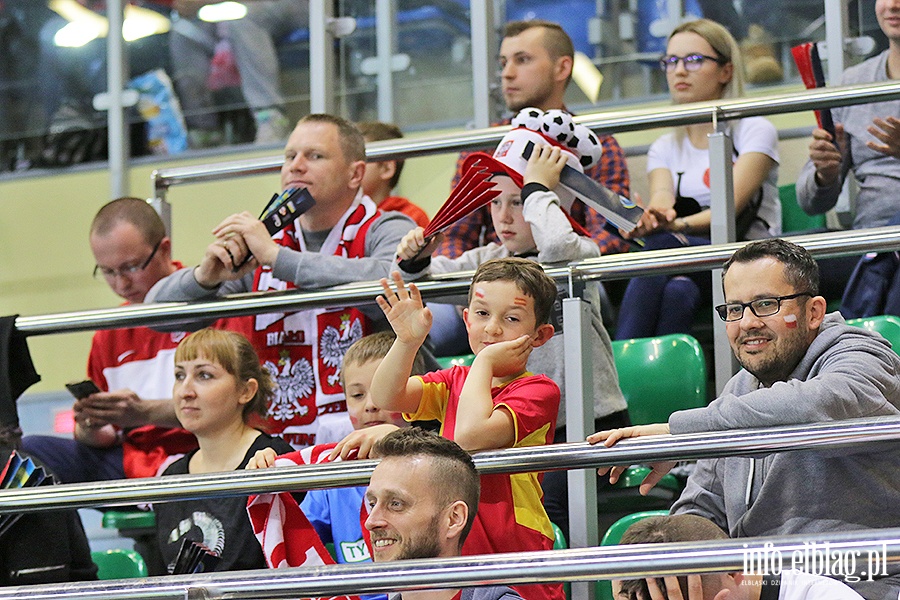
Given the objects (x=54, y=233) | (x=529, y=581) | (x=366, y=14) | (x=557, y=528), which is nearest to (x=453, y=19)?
(x=366, y=14)

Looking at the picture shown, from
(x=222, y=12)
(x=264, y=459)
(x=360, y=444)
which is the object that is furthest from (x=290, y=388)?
(x=222, y=12)

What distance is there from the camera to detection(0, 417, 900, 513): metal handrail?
6.44ft

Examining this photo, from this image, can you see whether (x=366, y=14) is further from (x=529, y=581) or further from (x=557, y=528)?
(x=529, y=581)

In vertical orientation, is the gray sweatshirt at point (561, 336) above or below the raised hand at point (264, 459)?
above

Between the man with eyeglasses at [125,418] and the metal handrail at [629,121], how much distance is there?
189 millimetres

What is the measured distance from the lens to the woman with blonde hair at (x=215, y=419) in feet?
9.91

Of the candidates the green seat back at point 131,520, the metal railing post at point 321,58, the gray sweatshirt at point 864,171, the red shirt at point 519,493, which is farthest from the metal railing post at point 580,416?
the metal railing post at point 321,58

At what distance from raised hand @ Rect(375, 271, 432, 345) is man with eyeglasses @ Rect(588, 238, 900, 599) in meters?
0.48

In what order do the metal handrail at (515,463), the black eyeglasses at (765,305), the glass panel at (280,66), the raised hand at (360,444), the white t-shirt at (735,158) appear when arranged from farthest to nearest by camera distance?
1. the glass panel at (280,66)
2. the white t-shirt at (735,158)
3. the raised hand at (360,444)
4. the black eyeglasses at (765,305)
5. the metal handrail at (515,463)

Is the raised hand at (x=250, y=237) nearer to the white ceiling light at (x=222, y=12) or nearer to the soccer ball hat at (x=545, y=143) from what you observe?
the soccer ball hat at (x=545, y=143)

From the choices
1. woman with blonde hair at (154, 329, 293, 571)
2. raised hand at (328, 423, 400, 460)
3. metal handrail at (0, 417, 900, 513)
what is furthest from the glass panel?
metal handrail at (0, 417, 900, 513)

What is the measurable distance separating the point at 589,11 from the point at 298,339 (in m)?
1.99

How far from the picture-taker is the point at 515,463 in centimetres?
216

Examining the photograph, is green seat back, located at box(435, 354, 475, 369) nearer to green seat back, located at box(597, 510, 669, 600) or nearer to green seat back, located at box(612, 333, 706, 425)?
green seat back, located at box(612, 333, 706, 425)
